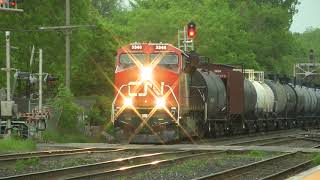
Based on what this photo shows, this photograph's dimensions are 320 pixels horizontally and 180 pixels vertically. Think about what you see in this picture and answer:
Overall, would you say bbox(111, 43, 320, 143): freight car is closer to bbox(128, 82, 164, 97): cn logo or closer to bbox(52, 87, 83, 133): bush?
bbox(128, 82, 164, 97): cn logo

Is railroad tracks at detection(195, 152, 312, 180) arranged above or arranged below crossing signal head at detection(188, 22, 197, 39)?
below

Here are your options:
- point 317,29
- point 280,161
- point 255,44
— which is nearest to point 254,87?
point 280,161

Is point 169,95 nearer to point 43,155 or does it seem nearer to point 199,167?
point 43,155

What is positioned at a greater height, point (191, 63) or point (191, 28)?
point (191, 28)

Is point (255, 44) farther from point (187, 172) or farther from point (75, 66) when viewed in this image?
point (187, 172)

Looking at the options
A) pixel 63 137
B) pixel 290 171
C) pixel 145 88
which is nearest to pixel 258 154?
pixel 290 171

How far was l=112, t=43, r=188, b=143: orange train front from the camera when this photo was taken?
26328 mm

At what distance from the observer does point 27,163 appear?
17.2 m

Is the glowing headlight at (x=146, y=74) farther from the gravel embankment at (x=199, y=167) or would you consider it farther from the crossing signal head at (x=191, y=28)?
the gravel embankment at (x=199, y=167)

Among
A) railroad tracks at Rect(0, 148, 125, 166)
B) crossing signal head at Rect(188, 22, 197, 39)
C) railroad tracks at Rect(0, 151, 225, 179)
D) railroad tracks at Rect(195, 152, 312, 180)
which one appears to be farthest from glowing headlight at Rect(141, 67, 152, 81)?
railroad tracks at Rect(195, 152, 312, 180)

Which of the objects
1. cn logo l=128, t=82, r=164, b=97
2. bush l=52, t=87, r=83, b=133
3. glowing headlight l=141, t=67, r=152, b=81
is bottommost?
bush l=52, t=87, r=83, b=133

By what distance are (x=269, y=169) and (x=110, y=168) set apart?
4251 mm

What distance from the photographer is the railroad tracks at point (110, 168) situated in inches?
564

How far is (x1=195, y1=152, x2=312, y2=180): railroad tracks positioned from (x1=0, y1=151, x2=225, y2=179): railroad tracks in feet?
7.84
